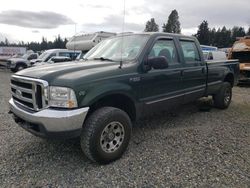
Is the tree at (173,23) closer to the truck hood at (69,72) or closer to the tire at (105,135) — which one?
the truck hood at (69,72)

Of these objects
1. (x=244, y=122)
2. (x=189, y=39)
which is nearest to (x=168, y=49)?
(x=189, y=39)

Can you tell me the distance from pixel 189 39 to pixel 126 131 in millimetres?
2791

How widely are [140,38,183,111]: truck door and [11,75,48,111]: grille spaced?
152 cm

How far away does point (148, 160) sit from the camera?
3.76 m

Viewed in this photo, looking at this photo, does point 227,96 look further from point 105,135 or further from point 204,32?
point 204,32

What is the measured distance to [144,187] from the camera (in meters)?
3.09

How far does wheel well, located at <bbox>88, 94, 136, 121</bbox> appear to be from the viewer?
12.1ft

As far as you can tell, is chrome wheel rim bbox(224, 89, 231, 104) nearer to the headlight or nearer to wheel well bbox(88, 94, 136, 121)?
wheel well bbox(88, 94, 136, 121)

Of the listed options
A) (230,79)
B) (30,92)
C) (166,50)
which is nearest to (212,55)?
(230,79)

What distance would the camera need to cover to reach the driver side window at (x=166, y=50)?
448cm

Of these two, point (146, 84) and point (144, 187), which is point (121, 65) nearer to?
point (146, 84)

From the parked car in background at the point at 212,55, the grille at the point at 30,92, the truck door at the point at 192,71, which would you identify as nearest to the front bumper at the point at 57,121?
the grille at the point at 30,92

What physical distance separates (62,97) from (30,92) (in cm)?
57

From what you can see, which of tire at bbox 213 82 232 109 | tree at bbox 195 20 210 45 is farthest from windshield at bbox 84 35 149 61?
tree at bbox 195 20 210 45
